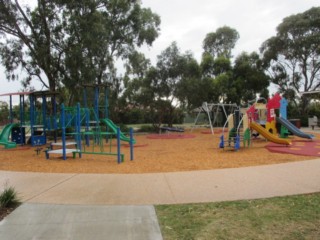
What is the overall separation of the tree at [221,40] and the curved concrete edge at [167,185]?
129 feet

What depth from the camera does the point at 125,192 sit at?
19.8 feet

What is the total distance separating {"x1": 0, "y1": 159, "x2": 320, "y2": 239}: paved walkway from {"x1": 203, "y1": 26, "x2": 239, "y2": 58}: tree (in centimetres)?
3901

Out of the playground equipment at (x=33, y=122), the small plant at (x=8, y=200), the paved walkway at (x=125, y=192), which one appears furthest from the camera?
the playground equipment at (x=33, y=122)

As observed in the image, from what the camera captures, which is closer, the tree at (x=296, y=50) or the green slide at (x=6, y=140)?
the green slide at (x=6, y=140)

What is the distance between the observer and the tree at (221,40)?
1793 inches

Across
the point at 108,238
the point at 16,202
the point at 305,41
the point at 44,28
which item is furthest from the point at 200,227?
the point at 305,41

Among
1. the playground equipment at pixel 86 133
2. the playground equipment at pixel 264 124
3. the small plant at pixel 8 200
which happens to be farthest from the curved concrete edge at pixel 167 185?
the playground equipment at pixel 264 124

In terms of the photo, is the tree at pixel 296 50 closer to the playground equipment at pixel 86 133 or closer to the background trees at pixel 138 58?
the background trees at pixel 138 58

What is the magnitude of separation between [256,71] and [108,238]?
33.6 m

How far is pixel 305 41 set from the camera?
32.2m

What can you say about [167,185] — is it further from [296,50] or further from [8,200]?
[296,50]

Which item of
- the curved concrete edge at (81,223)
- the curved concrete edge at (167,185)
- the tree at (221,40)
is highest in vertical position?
the tree at (221,40)

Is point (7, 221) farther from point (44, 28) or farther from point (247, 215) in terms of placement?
point (44, 28)

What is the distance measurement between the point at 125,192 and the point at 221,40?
42.9 metres
